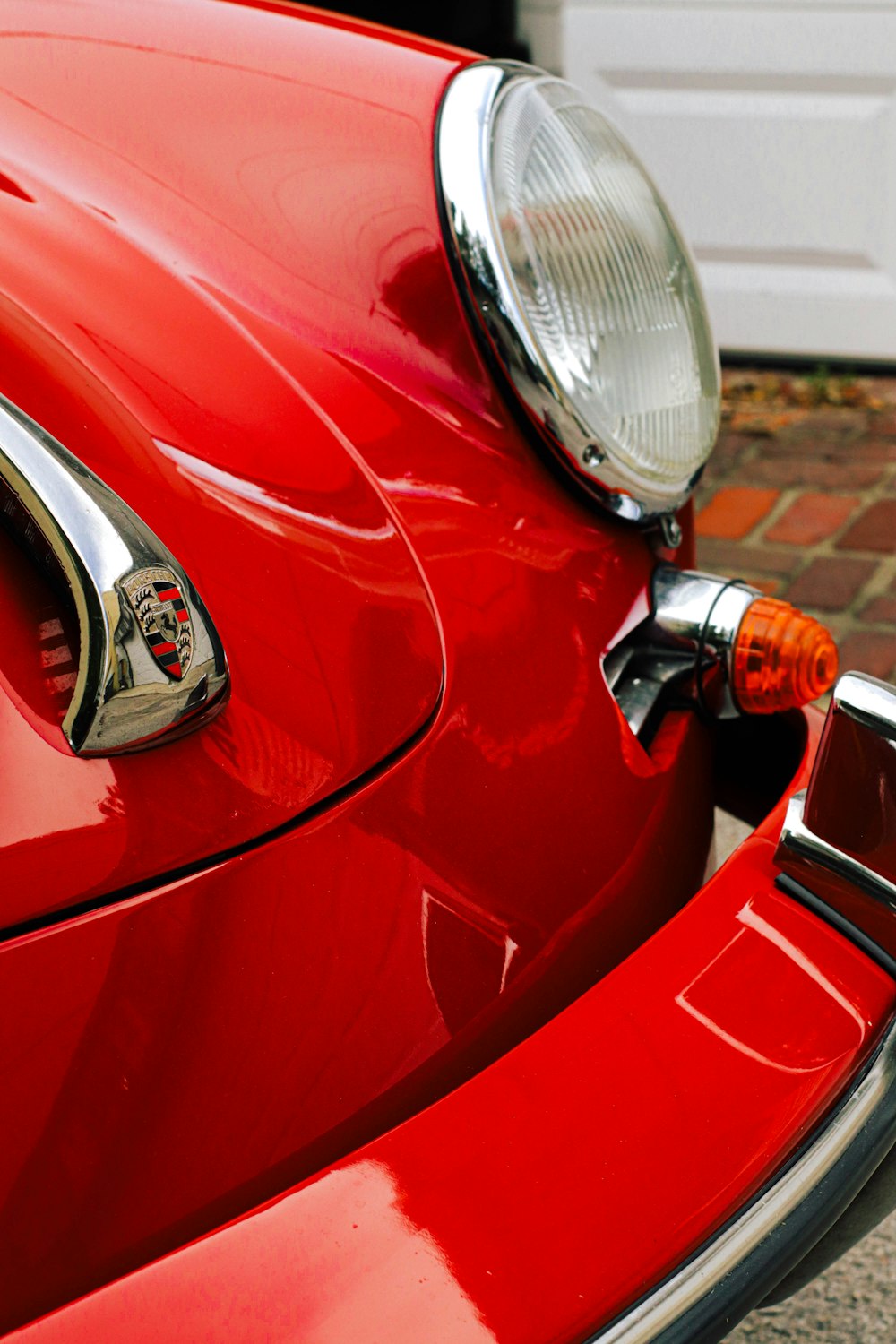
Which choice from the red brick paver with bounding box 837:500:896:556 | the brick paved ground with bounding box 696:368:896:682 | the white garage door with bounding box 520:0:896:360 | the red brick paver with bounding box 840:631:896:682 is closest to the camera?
the red brick paver with bounding box 840:631:896:682

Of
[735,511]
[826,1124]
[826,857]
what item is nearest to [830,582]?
[735,511]

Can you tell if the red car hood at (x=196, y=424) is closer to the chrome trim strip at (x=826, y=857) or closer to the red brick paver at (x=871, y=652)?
the chrome trim strip at (x=826, y=857)

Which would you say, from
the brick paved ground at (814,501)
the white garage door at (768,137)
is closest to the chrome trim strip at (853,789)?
the brick paved ground at (814,501)

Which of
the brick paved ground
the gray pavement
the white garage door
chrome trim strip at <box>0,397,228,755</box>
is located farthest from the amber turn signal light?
the white garage door

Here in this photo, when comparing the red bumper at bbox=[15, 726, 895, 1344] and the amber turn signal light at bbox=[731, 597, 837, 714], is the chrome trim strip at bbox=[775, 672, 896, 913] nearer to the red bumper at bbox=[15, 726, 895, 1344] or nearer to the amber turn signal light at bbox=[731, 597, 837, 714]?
the red bumper at bbox=[15, 726, 895, 1344]

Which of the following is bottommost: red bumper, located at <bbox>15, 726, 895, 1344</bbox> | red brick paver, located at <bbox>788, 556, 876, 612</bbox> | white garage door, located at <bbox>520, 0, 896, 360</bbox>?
red brick paver, located at <bbox>788, 556, 876, 612</bbox>

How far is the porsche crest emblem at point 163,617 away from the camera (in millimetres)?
748

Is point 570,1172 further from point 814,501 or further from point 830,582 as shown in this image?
point 814,501

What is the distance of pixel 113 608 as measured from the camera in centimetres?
74

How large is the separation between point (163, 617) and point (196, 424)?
0.16 metres

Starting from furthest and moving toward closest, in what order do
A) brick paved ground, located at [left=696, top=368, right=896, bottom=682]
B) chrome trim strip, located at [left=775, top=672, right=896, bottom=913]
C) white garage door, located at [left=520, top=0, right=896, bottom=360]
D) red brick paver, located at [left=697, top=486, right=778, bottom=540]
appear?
white garage door, located at [left=520, top=0, right=896, bottom=360], red brick paver, located at [left=697, top=486, right=778, bottom=540], brick paved ground, located at [left=696, top=368, right=896, bottom=682], chrome trim strip, located at [left=775, top=672, right=896, bottom=913]

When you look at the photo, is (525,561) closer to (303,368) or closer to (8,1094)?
(303,368)

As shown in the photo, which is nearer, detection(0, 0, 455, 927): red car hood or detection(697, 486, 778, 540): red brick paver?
detection(0, 0, 455, 927): red car hood

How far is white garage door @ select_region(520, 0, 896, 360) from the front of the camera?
385cm
